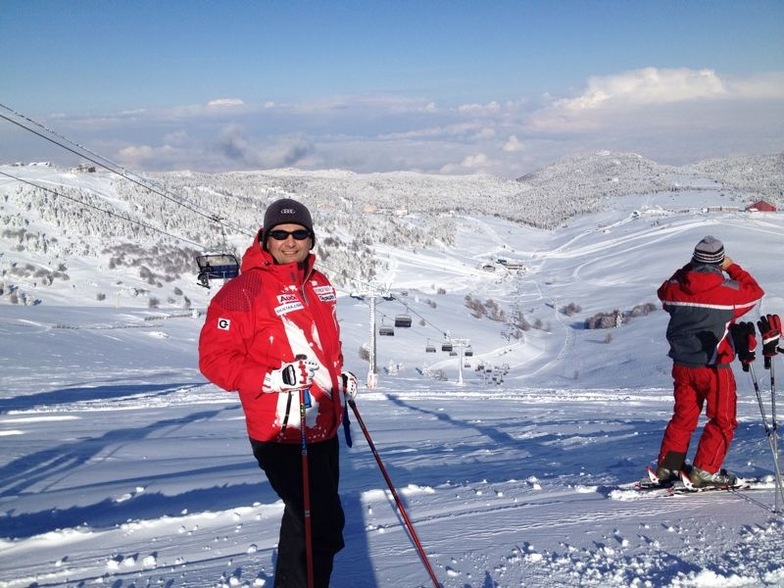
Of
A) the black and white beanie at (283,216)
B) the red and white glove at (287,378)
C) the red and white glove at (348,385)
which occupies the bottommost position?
the red and white glove at (348,385)

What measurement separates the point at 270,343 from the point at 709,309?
3588mm

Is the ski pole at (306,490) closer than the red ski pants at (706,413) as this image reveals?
Yes

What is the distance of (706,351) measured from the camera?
4.86 m

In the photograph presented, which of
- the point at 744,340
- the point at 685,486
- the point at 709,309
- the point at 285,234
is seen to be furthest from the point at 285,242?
the point at 685,486

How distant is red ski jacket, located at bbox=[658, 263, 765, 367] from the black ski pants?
331cm

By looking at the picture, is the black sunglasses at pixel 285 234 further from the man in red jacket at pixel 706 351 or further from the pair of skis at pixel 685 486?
the pair of skis at pixel 685 486

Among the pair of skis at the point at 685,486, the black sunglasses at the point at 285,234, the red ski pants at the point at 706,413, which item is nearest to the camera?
the black sunglasses at the point at 285,234

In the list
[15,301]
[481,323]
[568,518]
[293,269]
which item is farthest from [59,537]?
[481,323]

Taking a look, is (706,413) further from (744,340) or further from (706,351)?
(744,340)

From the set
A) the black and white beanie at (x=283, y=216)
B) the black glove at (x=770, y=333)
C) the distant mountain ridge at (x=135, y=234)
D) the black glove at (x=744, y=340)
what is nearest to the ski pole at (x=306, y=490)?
the black and white beanie at (x=283, y=216)

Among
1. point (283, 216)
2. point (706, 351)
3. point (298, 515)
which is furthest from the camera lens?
point (706, 351)

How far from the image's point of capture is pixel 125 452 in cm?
823

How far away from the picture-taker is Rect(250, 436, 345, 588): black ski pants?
306cm

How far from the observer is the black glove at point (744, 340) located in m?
4.72
